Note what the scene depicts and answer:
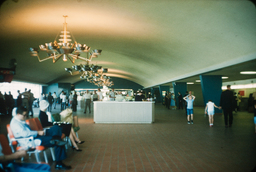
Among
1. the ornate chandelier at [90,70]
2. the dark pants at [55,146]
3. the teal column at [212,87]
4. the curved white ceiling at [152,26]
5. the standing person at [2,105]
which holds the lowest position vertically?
the dark pants at [55,146]

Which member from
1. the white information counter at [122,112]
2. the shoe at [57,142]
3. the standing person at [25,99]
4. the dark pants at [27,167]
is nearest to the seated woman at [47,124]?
the shoe at [57,142]

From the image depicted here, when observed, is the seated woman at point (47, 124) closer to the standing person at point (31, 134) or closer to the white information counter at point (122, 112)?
the standing person at point (31, 134)

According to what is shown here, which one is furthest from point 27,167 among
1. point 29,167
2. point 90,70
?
point 90,70

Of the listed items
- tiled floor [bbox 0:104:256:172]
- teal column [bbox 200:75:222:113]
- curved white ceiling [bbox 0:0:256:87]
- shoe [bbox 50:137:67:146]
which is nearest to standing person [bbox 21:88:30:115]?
curved white ceiling [bbox 0:0:256:87]

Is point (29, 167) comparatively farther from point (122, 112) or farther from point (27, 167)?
point (122, 112)

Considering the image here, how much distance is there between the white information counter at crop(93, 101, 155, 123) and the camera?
11.1 meters

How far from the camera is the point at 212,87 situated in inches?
643

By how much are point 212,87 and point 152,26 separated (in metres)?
8.74

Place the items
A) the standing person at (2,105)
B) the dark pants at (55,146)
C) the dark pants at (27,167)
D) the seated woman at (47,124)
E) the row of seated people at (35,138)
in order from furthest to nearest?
the standing person at (2,105), the seated woman at (47,124), the dark pants at (55,146), the row of seated people at (35,138), the dark pants at (27,167)

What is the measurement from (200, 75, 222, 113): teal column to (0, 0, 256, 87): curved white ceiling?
8.15 ft

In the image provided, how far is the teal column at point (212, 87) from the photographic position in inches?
633

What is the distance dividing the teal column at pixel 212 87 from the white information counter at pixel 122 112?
6632mm

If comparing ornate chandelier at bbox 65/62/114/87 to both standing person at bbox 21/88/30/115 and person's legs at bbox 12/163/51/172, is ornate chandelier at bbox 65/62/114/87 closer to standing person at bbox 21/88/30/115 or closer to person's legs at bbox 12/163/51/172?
standing person at bbox 21/88/30/115

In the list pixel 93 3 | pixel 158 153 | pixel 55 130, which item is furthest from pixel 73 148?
pixel 93 3
